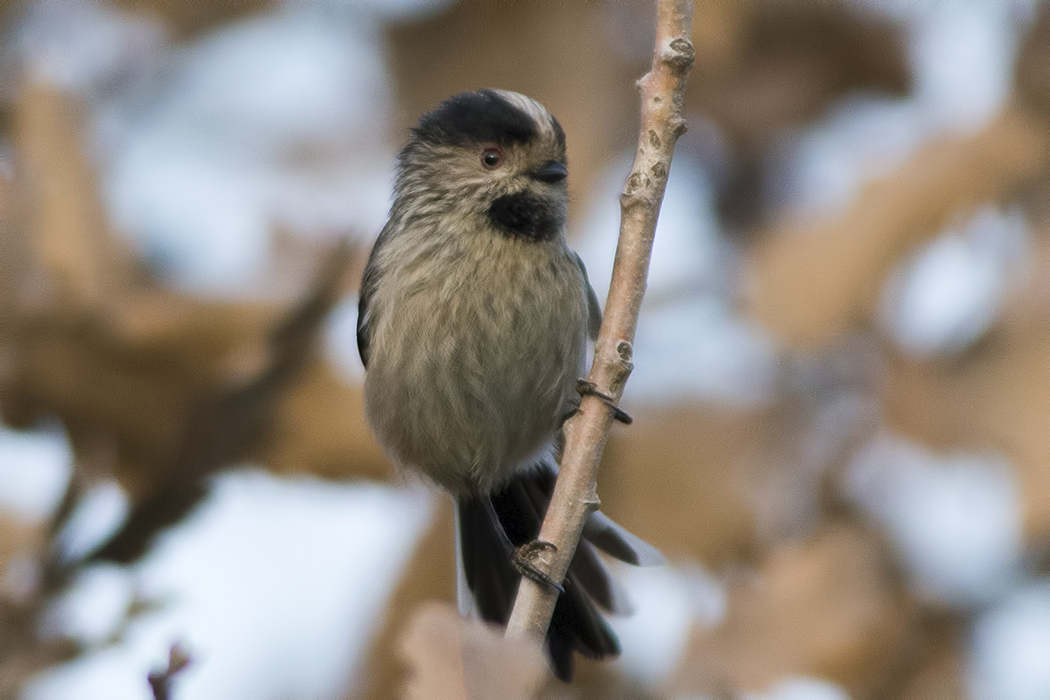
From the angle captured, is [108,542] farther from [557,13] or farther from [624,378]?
[557,13]

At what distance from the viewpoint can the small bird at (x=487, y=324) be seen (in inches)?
111

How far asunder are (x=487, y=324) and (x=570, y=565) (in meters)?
0.70

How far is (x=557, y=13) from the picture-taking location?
3.23 metres

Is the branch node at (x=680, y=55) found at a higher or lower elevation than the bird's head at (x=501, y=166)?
lower

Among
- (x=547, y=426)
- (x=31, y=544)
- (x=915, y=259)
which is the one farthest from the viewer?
(x=547, y=426)

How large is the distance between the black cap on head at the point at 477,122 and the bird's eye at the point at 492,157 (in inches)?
0.9

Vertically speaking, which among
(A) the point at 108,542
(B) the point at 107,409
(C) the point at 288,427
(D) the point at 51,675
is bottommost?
(D) the point at 51,675

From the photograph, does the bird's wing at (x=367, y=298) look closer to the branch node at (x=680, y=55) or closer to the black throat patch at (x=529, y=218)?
the black throat patch at (x=529, y=218)

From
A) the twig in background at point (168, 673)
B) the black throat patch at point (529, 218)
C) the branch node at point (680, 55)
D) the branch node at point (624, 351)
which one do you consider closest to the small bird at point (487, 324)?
the black throat patch at point (529, 218)

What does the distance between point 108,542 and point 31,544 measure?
0.30 meters

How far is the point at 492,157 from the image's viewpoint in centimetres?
298

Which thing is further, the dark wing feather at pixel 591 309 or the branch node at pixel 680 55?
the dark wing feather at pixel 591 309

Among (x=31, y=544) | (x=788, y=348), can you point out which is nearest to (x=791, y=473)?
(x=788, y=348)

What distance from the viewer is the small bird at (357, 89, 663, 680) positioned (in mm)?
2814
